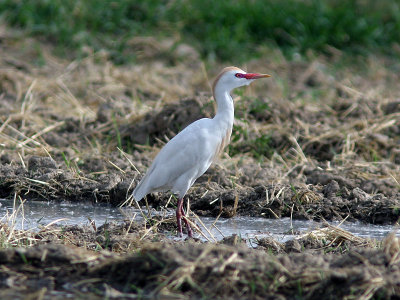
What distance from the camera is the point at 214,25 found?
1244 cm

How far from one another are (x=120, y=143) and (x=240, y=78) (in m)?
2.15

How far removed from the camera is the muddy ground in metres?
3.98

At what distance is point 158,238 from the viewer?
4973 millimetres

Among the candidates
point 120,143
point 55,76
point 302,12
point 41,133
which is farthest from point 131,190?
point 302,12

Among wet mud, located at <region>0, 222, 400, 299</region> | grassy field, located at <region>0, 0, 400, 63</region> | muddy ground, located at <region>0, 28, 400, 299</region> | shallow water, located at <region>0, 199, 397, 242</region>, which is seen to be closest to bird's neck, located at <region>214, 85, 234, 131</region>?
muddy ground, located at <region>0, 28, 400, 299</region>

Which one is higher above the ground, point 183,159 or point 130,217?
point 183,159

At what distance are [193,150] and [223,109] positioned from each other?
422 mm

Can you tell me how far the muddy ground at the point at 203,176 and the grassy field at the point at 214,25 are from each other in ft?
1.21

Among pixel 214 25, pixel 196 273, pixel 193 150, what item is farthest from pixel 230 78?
pixel 214 25

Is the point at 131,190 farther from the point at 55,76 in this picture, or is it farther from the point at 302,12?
the point at 302,12

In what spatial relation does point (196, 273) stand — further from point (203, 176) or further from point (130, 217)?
point (203, 176)

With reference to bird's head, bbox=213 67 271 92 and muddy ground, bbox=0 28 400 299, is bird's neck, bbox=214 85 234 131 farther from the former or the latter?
muddy ground, bbox=0 28 400 299

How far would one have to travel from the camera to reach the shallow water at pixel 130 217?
5.42 metres

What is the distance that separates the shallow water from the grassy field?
5.71 metres
